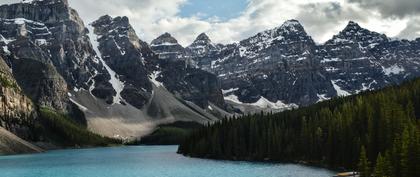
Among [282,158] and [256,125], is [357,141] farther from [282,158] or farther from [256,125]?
[256,125]

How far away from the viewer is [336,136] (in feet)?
437

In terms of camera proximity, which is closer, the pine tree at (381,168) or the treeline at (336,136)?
the pine tree at (381,168)

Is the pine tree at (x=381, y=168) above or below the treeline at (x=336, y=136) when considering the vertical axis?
below

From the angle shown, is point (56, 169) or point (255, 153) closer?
point (56, 169)

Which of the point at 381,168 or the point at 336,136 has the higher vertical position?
the point at 336,136

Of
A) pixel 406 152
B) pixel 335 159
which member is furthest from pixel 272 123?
pixel 406 152

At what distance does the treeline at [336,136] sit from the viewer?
258 feet

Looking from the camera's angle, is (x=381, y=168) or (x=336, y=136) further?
(x=336, y=136)

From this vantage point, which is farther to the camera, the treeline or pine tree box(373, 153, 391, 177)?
the treeline

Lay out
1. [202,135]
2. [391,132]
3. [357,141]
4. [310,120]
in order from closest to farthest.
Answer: [391,132], [357,141], [310,120], [202,135]

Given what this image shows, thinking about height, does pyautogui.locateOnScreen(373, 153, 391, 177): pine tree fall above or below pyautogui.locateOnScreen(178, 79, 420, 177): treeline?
below

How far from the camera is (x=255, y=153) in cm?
16638

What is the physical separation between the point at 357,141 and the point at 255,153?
167 ft

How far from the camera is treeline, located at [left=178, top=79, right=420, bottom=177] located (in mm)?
78750
